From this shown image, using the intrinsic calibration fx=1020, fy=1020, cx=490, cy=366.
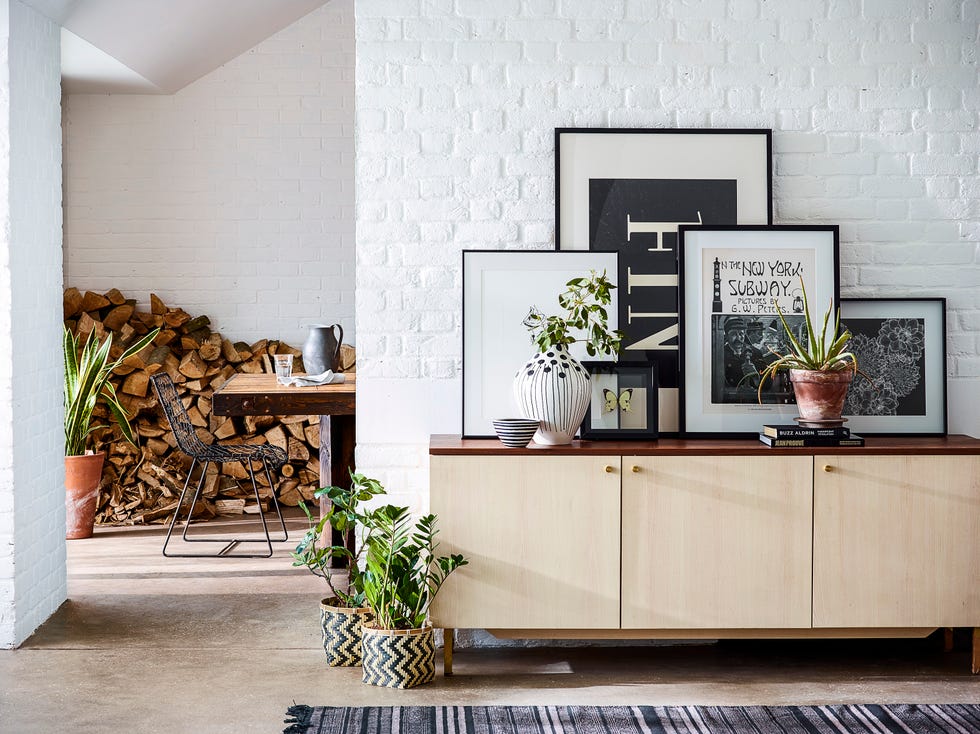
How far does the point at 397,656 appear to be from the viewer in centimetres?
308

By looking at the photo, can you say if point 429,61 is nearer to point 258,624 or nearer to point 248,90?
point 258,624

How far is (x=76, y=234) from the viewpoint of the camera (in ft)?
19.4

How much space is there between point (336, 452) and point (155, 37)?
2.27 metres

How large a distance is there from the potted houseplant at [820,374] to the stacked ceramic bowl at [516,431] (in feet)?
2.70

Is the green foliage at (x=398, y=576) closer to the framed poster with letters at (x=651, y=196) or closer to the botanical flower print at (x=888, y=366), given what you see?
the framed poster with letters at (x=651, y=196)

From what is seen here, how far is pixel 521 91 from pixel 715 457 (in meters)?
1.39

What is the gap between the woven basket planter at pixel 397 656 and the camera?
3.08 m

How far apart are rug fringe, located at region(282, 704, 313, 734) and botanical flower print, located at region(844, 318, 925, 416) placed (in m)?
2.03

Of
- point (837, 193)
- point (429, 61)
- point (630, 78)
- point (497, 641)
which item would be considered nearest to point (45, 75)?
point (429, 61)

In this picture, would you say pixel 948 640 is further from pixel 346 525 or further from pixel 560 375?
pixel 346 525

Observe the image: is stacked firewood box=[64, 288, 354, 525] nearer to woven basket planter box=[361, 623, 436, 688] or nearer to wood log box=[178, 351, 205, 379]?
wood log box=[178, 351, 205, 379]

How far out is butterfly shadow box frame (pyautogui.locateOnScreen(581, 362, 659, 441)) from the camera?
10.8 ft

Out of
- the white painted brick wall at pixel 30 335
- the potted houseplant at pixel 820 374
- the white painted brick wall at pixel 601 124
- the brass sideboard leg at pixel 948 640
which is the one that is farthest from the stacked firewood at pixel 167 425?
the brass sideboard leg at pixel 948 640

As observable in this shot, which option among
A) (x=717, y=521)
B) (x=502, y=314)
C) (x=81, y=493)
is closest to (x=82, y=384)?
(x=81, y=493)
